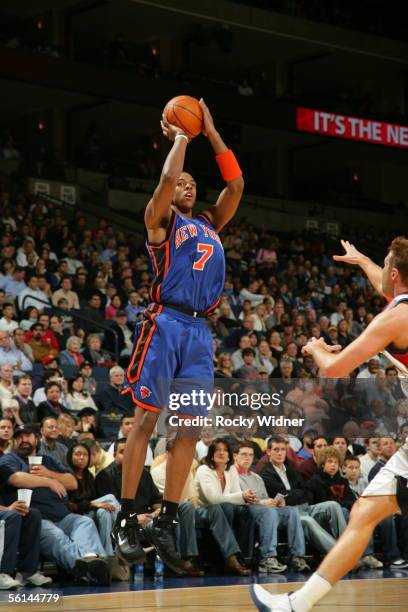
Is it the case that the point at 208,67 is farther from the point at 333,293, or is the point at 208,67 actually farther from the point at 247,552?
the point at 247,552

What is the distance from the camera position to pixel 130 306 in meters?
15.5

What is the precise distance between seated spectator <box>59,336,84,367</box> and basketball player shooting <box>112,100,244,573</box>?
7103mm

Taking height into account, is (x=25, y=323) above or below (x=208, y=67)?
below

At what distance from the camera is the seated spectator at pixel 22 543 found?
8500mm

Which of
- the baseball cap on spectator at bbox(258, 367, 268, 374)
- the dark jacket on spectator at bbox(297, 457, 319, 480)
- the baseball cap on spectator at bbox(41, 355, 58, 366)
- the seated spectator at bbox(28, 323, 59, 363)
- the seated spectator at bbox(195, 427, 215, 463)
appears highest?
the seated spectator at bbox(28, 323, 59, 363)

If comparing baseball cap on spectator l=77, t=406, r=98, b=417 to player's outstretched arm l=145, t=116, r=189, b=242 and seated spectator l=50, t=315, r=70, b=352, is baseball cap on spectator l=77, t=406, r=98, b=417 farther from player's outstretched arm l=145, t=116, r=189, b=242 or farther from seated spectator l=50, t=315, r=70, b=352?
player's outstretched arm l=145, t=116, r=189, b=242

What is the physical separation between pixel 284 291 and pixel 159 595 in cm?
1123

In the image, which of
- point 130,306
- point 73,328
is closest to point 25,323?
point 73,328

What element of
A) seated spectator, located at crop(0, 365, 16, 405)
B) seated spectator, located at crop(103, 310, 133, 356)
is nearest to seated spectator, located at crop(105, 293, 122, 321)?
seated spectator, located at crop(103, 310, 133, 356)

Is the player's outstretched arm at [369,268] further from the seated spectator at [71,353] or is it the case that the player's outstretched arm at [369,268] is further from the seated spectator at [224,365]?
the seated spectator at [71,353]

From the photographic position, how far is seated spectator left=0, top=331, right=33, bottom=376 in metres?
12.2

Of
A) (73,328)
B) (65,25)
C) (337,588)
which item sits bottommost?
(337,588)

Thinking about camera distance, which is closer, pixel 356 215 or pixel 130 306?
pixel 130 306

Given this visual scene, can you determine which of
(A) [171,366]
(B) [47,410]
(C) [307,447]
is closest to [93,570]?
(B) [47,410]
